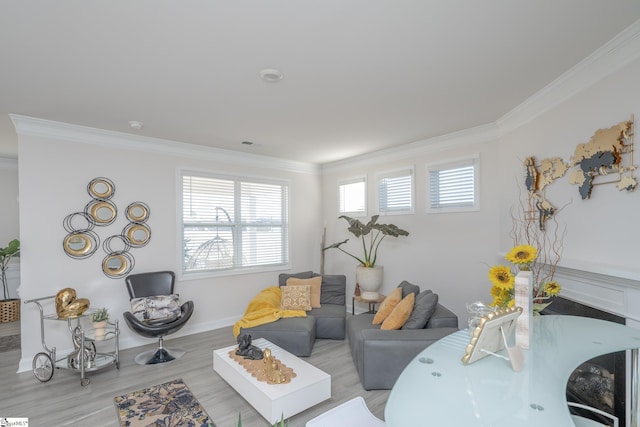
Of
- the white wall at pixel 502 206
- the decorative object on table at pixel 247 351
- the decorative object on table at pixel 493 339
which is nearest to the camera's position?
the decorative object on table at pixel 493 339

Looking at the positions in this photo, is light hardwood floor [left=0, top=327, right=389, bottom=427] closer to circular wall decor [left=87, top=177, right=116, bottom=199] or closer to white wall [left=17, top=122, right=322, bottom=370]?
white wall [left=17, top=122, right=322, bottom=370]

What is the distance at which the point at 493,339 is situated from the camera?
141 centimetres

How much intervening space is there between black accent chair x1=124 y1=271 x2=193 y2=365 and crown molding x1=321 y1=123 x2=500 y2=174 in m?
3.34

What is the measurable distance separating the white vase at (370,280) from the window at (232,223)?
1641 mm

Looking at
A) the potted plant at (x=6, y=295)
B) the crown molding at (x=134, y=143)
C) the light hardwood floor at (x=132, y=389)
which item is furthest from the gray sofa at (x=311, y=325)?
the potted plant at (x=6, y=295)

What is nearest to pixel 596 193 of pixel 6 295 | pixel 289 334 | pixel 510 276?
pixel 510 276

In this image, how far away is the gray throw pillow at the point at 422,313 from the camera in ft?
9.91

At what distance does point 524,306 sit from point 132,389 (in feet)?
11.1

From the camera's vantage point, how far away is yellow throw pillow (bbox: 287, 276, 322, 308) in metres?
4.58

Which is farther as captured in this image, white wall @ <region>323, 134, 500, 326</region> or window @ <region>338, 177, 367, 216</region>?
window @ <region>338, 177, 367, 216</region>

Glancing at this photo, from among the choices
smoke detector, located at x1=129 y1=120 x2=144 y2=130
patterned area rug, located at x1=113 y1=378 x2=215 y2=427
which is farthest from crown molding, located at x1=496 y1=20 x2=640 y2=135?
smoke detector, located at x1=129 y1=120 x2=144 y2=130

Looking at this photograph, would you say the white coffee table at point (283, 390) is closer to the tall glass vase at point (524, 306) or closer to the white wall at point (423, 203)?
the tall glass vase at point (524, 306)

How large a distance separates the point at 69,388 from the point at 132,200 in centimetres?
217

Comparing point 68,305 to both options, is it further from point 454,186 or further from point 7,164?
A: point 454,186
